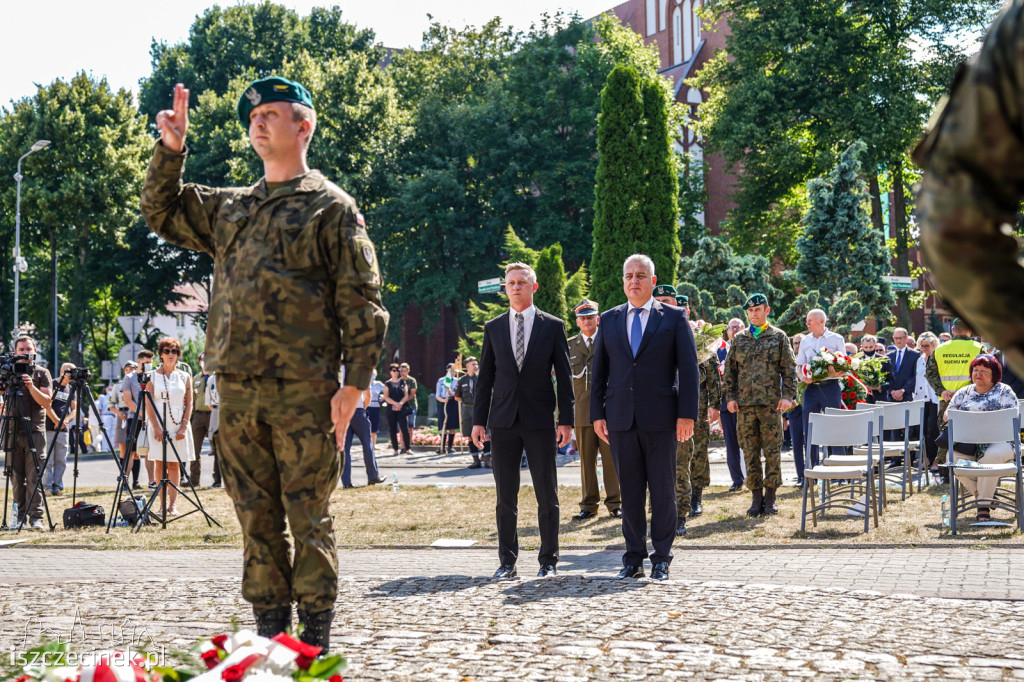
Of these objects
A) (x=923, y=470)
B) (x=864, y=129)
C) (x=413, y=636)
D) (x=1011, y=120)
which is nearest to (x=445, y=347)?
(x=864, y=129)

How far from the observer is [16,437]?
12922mm

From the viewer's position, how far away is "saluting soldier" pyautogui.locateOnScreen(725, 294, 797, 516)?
11.9 metres

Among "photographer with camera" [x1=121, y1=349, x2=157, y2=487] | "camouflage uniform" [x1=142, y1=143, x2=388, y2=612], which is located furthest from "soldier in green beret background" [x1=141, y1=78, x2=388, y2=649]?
"photographer with camera" [x1=121, y1=349, x2=157, y2=487]

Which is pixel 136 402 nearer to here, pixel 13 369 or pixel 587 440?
pixel 13 369

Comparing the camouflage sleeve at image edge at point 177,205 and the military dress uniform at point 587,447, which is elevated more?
the camouflage sleeve at image edge at point 177,205

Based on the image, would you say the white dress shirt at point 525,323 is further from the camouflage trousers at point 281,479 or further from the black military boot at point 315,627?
the black military boot at point 315,627

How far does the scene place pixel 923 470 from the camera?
1556cm

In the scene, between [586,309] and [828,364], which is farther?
[828,364]

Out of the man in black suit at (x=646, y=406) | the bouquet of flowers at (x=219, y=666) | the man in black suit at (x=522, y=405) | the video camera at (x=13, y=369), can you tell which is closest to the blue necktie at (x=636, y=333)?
the man in black suit at (x=646, y=406)

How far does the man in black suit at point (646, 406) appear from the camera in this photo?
318 inches

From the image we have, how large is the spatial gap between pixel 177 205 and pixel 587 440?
8378 mm

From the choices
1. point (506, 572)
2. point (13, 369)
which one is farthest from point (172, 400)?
Result: point (506, 572)

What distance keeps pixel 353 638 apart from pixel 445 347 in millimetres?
51462

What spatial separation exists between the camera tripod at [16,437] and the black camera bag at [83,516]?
0.23m
